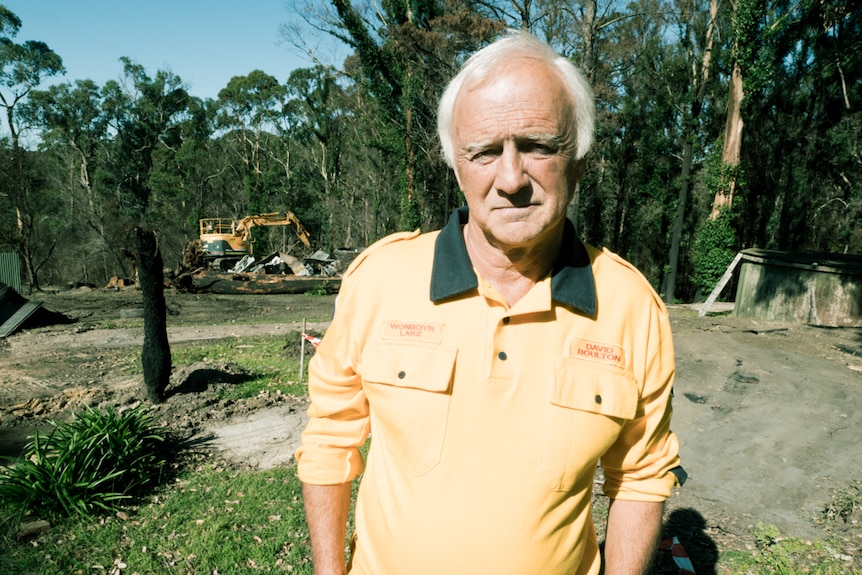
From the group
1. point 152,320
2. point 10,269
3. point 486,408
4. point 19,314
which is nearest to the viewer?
point 486,408

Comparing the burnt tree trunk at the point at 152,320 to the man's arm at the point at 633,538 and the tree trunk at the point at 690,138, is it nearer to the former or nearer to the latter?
the man's arm at the point at 633,538

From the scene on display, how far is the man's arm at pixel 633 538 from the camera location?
143 cm

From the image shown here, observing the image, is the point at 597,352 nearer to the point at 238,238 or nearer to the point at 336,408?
the point at 336,408

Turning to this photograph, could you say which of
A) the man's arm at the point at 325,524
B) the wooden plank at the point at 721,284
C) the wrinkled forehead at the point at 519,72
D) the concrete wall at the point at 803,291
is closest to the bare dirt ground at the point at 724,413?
the concrete wall at the point at 803,291

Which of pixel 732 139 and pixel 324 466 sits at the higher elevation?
pixel 732 139

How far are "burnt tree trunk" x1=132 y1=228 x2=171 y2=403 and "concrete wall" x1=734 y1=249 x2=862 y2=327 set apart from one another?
13.9m

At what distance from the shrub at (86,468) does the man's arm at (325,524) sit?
3807mm

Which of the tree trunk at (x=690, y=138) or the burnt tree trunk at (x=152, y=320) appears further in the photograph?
the tree trunk at (x=690, y=138)

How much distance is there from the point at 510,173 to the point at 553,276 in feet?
1.01

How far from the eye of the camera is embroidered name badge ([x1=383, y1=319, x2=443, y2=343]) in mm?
1391

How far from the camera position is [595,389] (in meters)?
1.32

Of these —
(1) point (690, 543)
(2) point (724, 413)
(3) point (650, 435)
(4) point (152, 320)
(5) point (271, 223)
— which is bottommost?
(1) point (690, 543)

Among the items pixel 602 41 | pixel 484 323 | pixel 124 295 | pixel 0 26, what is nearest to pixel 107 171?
pixel 0 26

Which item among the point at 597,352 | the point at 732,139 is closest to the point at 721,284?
the point at 732,139
